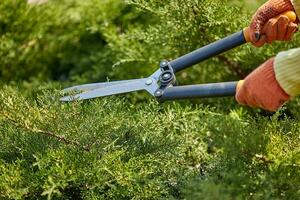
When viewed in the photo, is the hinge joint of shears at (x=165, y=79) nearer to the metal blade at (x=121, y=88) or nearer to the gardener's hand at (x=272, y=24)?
the metal blade at (x=121, y=88)

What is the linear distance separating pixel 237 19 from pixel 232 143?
2.55 ft

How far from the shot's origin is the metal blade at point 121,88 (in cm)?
181

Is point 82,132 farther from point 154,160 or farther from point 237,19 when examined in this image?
point 237,19

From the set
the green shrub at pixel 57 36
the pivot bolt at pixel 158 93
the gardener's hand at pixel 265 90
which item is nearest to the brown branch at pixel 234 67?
the green shrub at pixel 57 36

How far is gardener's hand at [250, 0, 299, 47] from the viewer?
177 cm

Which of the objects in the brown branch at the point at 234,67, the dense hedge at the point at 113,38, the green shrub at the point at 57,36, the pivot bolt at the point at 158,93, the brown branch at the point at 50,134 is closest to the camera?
the brown branch at the point at 50,134

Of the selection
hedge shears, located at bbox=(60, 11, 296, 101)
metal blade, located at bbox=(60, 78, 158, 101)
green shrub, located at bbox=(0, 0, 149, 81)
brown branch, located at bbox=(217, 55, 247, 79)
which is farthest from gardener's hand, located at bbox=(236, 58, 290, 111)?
green shrub, located at bbox=(0, 0, 149, 81)

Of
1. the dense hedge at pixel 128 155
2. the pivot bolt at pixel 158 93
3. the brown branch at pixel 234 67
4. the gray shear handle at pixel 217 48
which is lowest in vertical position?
the dense hedge at pixel 128 155

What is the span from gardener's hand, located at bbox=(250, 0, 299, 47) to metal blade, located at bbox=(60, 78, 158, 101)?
283 millimetres

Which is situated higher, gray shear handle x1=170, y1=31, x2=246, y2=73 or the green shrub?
the green shrub

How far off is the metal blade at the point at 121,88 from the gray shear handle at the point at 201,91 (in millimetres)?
96

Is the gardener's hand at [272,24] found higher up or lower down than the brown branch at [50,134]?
higher up

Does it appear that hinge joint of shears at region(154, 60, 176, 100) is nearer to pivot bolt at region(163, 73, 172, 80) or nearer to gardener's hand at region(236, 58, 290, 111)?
pivot bolt at region(163, 73, 172, 80)

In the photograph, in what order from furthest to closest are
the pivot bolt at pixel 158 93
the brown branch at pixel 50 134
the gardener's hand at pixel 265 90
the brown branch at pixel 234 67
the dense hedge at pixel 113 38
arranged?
the brown branch at pixel 234 67, the dense hedge at pixel 113 38, the pivot bolt at pixel 158 93, the brown branch at pixel 50 134, the gardener's hand at pixel 265 90
